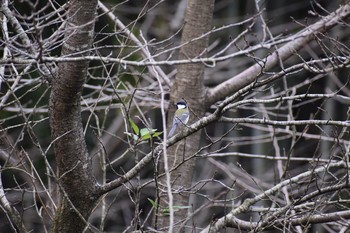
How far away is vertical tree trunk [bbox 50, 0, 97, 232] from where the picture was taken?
2750 millimetres

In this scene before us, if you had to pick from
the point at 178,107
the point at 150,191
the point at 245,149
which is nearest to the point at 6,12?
the point at 178,107

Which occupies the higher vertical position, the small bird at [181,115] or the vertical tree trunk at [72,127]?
the vertical tree trunk at [72,127]

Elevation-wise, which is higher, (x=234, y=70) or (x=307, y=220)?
(x=307, y=220)

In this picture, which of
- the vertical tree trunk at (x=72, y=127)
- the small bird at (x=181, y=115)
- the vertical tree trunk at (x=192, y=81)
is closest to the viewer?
the vertical tree trunk at (x=72, y=127)

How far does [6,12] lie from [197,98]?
1.84 meters

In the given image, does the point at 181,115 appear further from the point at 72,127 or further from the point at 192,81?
the point at 72,127

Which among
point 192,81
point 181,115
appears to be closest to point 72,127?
point 181,115

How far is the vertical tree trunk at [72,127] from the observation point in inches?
108

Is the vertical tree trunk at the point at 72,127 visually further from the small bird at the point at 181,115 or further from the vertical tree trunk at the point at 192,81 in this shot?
the vertical tree trunk at the point at 192,81

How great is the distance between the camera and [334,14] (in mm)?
4074

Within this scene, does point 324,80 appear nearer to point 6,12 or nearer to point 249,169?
point 249,169

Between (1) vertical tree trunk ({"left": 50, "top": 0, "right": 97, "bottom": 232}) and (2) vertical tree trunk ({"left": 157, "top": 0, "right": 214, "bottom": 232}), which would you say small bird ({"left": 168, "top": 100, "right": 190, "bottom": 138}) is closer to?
(2) vertical tree trunk ({"left": 157, "top": 0, "right": 214, "bottom": 232})

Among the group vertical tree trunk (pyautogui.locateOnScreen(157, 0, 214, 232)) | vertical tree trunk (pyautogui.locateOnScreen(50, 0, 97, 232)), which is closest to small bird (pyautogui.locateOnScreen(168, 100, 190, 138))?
vertical tree trunk (pyautogui.locateOnScreen(157, 0, 214, 232))

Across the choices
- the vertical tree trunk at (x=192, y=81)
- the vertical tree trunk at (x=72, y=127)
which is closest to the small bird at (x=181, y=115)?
the vertical tree trunk at (x=192, y=81)
